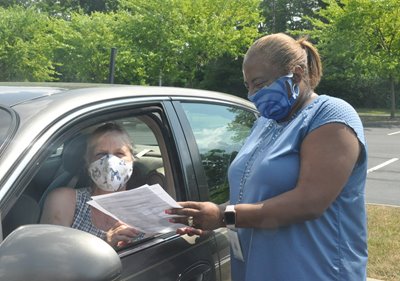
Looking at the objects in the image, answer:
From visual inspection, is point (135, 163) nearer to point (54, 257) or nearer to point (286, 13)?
point (54, 257)

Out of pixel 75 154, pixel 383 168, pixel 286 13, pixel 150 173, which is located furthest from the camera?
pixel 286 13

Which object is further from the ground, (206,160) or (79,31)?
(79,31)

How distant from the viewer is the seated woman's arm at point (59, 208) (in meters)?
2.21

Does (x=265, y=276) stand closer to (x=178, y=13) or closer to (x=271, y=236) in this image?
(x=271, y=236)

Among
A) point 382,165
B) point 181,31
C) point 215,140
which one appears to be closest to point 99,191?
point 215,140

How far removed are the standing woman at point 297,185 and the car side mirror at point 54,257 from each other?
68 centimetres

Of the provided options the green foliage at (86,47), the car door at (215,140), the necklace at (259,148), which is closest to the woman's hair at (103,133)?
the car door at (215,140)

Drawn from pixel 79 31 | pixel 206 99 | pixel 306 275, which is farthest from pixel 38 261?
pixel 79 31

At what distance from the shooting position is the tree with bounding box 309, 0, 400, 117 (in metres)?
22.2

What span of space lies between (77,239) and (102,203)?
0.55 metres

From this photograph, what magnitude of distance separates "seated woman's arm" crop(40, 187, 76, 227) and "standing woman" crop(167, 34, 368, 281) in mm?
500

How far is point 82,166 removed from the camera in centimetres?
246

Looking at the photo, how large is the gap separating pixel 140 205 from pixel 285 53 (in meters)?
0.79

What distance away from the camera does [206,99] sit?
288 cm
